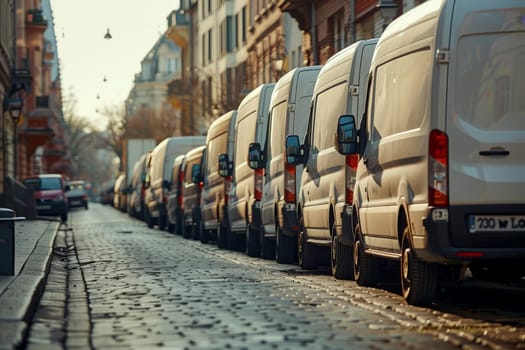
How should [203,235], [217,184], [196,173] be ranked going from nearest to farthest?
[217,184], [203,235], [196,173]

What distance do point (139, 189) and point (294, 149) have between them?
37020mm

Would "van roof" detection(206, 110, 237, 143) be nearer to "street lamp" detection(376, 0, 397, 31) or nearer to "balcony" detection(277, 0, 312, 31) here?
"street lamp" detection(376, 0, 397, 31)

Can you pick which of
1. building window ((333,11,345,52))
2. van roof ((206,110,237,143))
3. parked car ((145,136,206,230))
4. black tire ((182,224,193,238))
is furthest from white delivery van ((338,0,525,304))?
parked car ((145,136,206,230))

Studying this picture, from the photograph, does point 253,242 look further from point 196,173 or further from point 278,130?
point 196,173

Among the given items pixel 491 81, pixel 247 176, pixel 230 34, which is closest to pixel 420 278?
pixel 491 81

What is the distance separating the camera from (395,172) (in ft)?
41.5

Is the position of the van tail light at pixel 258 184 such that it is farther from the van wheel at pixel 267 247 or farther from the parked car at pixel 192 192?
the parked car at pixel 192 192

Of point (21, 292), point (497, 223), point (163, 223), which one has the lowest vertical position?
point (21, 292)

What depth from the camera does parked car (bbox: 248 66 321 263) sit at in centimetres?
1927

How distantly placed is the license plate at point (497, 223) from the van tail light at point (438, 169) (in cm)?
27

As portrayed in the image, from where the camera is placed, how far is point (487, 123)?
11.5m

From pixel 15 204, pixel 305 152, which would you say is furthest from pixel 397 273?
pixel 15 204

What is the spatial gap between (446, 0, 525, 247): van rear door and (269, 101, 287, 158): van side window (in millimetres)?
8097

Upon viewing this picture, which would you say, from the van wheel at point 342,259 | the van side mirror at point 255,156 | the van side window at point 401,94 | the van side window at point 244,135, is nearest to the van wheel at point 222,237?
the van side window at point 244,135
